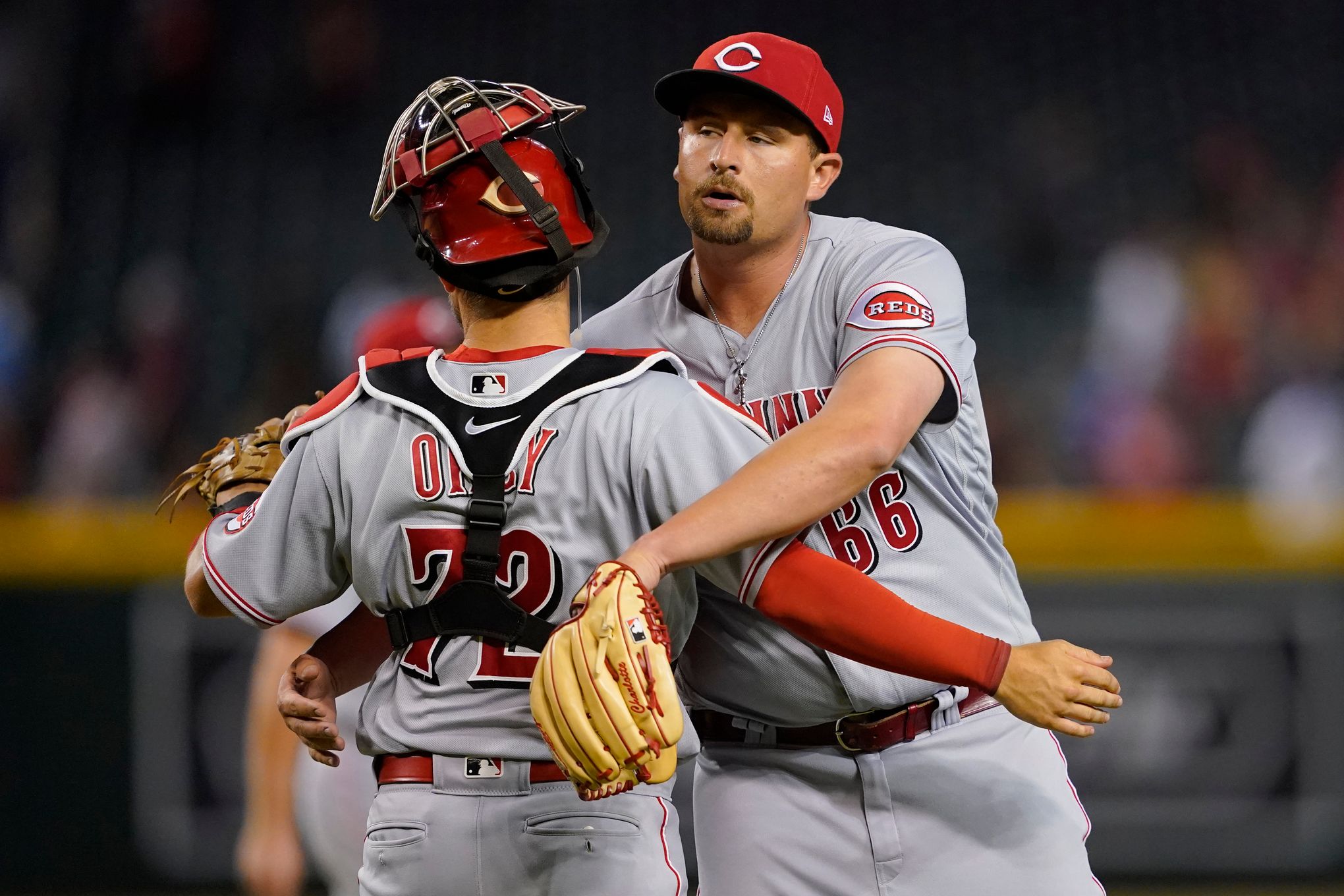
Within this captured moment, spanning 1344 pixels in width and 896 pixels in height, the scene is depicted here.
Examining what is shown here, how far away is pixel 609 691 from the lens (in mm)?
2059

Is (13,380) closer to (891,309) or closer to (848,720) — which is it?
(848,720)

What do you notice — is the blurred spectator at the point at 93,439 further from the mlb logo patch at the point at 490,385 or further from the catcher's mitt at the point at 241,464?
the mlb logo patch at the point at 490,385

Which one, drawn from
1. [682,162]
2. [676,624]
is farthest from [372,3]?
[676,624]

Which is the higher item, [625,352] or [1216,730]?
[625,352]

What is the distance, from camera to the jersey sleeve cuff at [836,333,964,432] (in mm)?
2697

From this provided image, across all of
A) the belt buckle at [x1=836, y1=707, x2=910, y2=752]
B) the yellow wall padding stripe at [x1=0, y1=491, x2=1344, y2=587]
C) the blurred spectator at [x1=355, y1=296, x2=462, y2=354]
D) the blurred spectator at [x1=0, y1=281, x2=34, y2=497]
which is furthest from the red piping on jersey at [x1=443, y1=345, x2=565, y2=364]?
the blurred spectator at [x1=0, y1=281, x2=34, y2=497]

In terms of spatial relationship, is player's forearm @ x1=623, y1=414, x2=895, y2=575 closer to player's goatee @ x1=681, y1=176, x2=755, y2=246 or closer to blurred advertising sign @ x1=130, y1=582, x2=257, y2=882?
player's goatee @ x1=681, y1=176, x2=755, y2=246

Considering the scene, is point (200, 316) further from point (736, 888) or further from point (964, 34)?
point (736, 888)

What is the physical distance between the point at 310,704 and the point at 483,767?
0.44 meters

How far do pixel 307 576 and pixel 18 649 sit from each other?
191 inches

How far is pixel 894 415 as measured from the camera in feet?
8.45

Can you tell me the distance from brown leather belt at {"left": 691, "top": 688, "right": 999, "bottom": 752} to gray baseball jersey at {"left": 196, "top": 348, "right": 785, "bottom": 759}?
2.02ft

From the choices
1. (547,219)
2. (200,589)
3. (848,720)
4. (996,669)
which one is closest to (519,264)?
(547,219)

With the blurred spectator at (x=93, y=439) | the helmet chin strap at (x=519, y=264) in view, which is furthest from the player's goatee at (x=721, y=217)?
the blurred spectator at (x=93, y=439)
